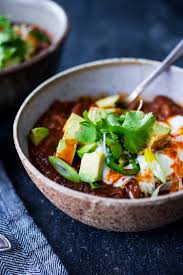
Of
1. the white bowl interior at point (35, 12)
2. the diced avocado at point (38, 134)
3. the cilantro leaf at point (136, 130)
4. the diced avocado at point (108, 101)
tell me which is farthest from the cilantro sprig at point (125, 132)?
the white bowl interior at point (35, 12)

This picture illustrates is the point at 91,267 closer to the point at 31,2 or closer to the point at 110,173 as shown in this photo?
the point at 110,173

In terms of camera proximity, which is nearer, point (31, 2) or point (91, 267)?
point (91, 267)

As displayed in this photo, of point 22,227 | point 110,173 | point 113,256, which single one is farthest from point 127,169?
point 22,227

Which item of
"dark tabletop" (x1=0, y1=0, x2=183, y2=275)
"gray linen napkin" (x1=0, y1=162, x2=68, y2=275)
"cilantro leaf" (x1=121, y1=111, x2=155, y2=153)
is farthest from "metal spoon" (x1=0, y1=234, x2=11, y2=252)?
"cilantro leaf" (x1=121, y1=111, x2=155, y2=153)

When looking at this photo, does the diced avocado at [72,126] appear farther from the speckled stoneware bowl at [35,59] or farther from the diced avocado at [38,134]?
the speckled stoneware bowl at [35,59]

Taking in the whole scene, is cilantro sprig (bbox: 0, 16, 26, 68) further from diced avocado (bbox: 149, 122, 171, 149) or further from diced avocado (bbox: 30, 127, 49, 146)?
diced avocado (bbox: 149, 122, 171, 149)

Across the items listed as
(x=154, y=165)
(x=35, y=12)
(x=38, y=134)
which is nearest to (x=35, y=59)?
(x=38, y=134)
